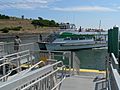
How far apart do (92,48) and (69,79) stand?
1477 inches

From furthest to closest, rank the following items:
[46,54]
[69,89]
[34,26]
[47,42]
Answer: [34,26] → [47,42] → [46,54] → [69,89]

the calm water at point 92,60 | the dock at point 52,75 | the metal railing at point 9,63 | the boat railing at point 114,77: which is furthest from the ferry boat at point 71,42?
the boat railing at point 114,77

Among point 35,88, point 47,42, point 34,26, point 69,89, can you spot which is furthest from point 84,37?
point 34,26

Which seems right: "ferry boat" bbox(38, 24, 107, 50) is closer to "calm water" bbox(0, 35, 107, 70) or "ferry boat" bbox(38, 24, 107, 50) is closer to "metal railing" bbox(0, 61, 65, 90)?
"calm water" bbox(0, 35, 107, 70)

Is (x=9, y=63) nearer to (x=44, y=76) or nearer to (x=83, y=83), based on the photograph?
(x=83, y=83)

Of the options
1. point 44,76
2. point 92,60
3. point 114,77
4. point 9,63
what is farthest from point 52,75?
point 92,60

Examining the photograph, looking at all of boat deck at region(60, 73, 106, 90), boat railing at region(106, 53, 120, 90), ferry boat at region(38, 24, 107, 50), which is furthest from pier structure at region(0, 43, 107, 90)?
ferry boat at region(38, 24, 107, 50)

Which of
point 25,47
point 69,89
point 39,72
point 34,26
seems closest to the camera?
point 39,72

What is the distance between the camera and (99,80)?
9773 mm

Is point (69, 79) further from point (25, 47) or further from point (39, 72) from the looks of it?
point (25, 47)

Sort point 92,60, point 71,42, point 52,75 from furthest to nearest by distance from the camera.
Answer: point 71,42 → point 92,60 → point 52,75

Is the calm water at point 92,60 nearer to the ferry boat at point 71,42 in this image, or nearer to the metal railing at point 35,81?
the ferry boat at point 71,42

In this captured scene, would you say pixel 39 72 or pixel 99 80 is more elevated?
pixel 39 72

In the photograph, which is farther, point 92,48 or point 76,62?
point 92,48
